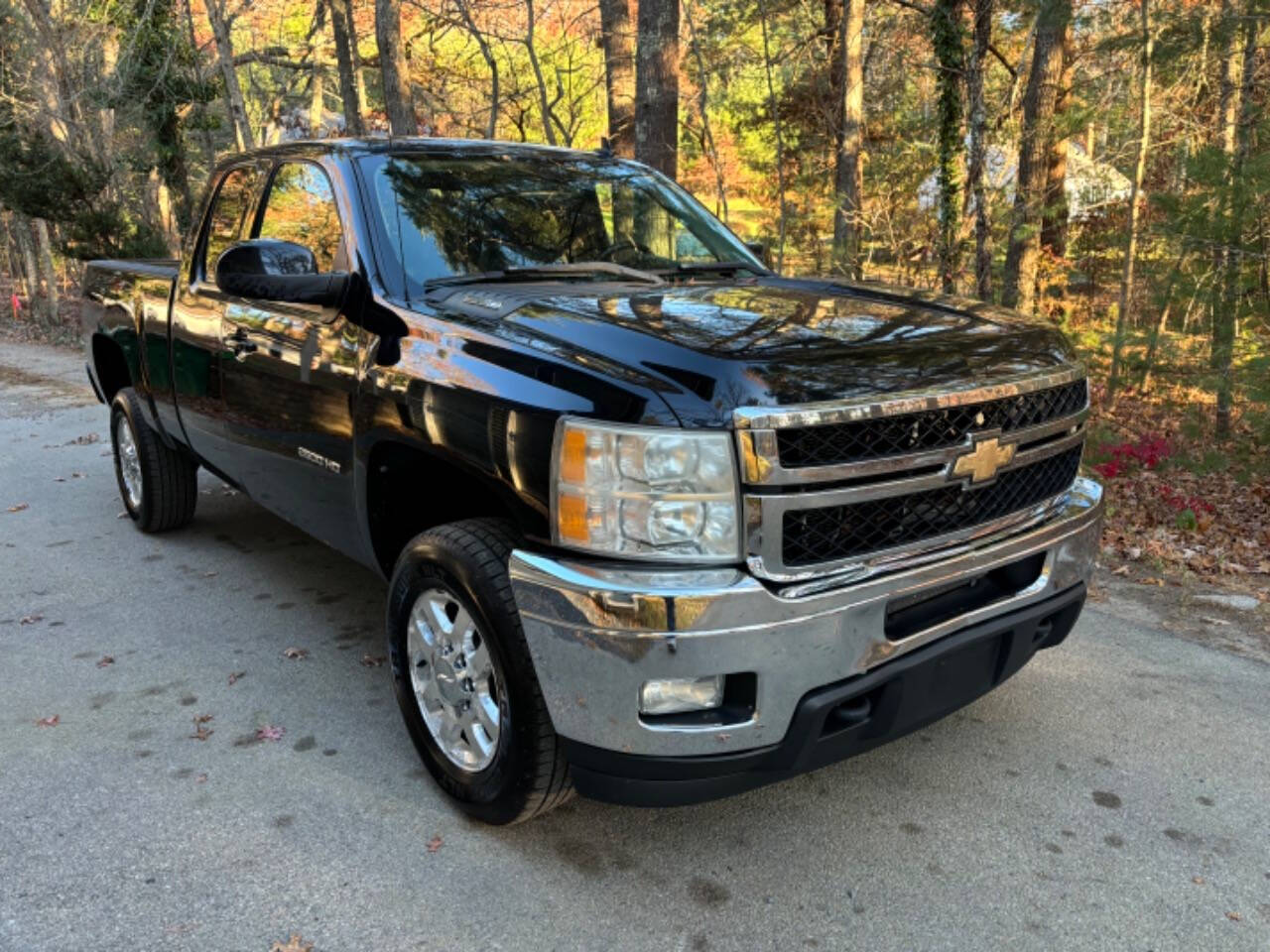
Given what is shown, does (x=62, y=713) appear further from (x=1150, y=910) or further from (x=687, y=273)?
(x=1150, y=910)

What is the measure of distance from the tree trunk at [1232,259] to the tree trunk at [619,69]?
6760 mm

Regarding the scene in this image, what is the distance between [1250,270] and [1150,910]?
6233 millimetres

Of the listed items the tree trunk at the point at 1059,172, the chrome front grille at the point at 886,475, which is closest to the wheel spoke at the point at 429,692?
the chrome front grille at the point at 886,475

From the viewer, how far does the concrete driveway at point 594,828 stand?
2.44 m

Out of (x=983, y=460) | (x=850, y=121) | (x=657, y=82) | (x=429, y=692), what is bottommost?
(x=429, y=692)

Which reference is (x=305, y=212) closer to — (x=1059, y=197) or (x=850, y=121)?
(x=850, y=121)

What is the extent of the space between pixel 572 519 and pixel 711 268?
72.4 inches

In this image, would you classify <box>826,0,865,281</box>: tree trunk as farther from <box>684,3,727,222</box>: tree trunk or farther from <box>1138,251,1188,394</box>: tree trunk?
<box>1138,251,1188,394</box>: tree trunk

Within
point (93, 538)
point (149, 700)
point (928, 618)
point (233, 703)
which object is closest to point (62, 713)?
point (149, 700)

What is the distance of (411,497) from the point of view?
329 centimetres

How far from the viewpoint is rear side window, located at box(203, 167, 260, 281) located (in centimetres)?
441

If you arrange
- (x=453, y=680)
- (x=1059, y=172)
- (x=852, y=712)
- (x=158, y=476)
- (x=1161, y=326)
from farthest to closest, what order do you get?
1. (x=1059, y=172)
2. (x=1161, y=326)
3. (x=158, y=476)
4. (x=453, y=680)
5. (x=852, y=712)

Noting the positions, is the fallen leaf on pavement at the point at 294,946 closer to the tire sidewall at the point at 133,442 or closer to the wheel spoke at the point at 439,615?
the wheel spoke at the point at 439,615

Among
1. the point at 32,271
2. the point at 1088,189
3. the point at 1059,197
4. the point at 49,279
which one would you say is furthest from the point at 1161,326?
the point at 32,271
